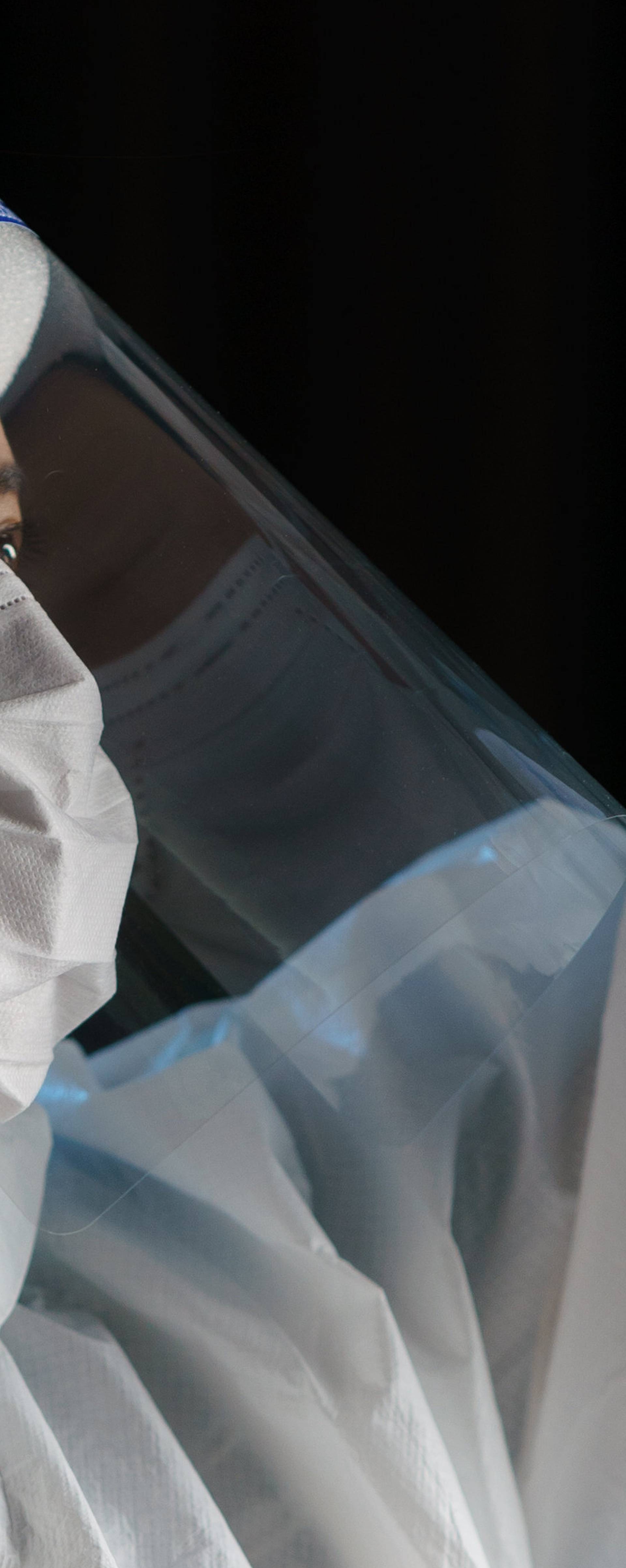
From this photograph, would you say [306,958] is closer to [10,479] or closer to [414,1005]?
[414,1005]

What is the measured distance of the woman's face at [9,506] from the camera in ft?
1.87

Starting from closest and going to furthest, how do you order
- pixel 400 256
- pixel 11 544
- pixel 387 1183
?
pixel 387 1183, pixel 11 544, pixel 400 256

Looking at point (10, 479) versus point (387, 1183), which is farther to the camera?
point (10, 479)

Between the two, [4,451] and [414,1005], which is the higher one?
[4,451]

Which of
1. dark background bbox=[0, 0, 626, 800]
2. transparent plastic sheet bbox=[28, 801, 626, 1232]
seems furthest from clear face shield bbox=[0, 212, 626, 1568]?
dark background bbox=[0, 0, 626, 800]

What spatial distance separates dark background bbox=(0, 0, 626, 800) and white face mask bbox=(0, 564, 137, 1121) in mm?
710

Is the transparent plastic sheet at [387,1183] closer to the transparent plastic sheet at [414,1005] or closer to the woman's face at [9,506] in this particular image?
the transparent plastic sheet at [414,1005]

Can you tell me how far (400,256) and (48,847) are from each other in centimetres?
88

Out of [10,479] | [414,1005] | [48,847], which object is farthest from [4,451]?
[414,1005]

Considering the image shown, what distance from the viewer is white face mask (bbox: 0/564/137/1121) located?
499 mm

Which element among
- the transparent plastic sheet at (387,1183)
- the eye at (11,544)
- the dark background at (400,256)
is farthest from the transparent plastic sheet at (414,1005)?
the dark background at (400,256)

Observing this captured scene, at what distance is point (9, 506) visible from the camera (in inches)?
22.6

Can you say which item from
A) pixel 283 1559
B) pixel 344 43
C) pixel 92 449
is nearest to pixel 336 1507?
pixel 283 1559

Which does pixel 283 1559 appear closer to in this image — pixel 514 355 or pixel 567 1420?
pixel 567 1420
